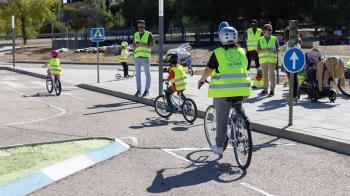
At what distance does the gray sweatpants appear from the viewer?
7.64 m

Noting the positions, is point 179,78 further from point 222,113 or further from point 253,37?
point 253,37

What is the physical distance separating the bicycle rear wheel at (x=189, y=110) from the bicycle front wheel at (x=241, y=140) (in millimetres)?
3793

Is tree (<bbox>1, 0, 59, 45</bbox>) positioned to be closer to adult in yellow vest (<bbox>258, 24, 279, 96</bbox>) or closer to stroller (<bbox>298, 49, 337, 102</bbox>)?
adult in yellow vest (<bbox>258, 24, 279, 96</bbox>)

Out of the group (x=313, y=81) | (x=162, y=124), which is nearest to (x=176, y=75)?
(x=162, y=124)

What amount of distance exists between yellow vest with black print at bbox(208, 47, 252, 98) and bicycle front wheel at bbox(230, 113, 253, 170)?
0.34 metres

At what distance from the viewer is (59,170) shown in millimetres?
7168

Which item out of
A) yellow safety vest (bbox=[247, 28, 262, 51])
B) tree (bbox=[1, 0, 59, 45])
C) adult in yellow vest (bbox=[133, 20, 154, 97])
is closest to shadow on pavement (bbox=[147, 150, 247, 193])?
adult in yellow vest (bbox=[133, 20, 154, 97])

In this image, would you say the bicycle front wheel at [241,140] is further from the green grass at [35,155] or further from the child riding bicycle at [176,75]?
the child riding bicycle at [176,75]

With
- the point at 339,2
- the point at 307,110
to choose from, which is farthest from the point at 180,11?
the point at 307,110

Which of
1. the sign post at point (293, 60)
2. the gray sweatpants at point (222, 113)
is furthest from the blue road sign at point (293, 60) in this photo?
the gray sweatpants at point (222, 113)

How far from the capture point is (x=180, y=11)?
4953cm

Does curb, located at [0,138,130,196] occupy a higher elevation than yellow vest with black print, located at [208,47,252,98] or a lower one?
lower

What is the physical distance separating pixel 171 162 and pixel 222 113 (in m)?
1.01

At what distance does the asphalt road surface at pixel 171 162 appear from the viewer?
6539mm
